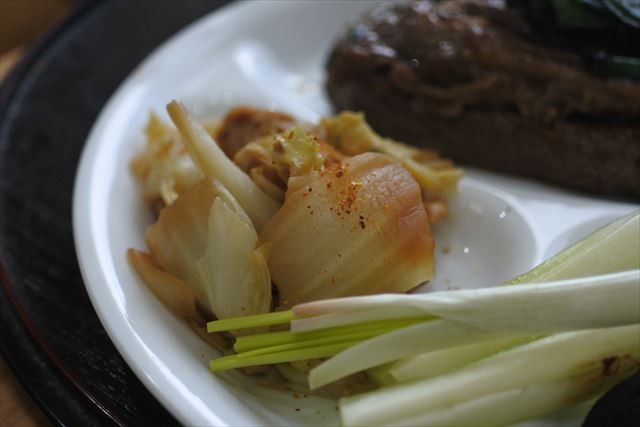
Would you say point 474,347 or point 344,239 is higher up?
point 344,239

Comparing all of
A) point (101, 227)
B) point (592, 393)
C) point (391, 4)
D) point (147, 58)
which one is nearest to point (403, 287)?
point (592, 393)

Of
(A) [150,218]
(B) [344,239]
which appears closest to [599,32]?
(B) [344,239]

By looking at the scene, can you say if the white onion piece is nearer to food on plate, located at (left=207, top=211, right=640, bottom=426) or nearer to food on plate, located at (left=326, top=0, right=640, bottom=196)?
food on plate, located at (left=207, top=211, right=640, bottom=426)

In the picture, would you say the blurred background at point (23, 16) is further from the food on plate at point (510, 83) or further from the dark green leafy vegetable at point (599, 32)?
the dark green leafy vegetable at point (599, 32)

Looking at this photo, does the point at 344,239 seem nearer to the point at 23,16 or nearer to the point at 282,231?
the point at 282,231

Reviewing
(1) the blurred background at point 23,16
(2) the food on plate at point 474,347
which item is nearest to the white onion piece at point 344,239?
(2) the food on plate at point 474,347

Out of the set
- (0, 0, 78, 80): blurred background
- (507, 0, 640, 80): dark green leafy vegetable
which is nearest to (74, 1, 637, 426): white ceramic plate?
(507, 0, 640, 80): dark green leafy vegetable

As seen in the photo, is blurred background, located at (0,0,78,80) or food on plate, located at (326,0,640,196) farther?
blurred background, located at (0,0,78,80)
